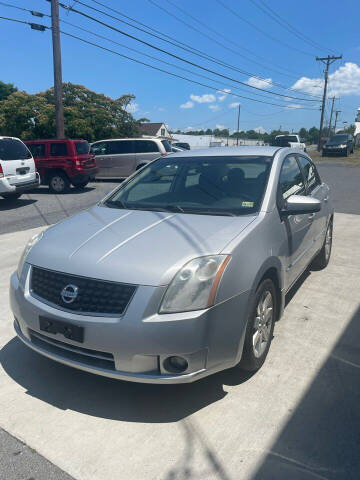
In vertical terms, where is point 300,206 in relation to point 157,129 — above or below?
above

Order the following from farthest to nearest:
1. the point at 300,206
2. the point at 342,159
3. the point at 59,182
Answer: the point at 342,159 < the point at 59,182 < the point at 300,206

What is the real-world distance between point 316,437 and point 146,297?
1310 mm

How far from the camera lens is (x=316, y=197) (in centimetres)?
471

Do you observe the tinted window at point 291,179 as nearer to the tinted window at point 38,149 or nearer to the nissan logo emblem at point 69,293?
the nissan logo emblem at point 69,293

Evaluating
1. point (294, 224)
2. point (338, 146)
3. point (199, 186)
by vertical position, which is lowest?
point (338, 146)

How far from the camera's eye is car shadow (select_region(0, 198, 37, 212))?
10.6 metres

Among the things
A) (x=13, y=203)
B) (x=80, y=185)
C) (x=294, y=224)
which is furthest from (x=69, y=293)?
(x=80, y=185)

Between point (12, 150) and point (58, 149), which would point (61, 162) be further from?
point (12, 150)

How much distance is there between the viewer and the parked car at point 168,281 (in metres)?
2.41

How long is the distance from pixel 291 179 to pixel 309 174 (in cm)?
93

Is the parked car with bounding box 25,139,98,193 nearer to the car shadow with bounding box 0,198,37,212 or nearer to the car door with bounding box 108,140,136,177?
the car shadow with bounding box 0,198,37,212

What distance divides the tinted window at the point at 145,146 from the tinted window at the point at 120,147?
8.6 inches

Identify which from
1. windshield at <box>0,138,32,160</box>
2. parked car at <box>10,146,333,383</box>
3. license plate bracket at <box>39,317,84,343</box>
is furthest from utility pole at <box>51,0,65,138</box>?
license plate bracket at <box>39,317,84,343</box>

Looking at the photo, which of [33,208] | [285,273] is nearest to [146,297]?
[285,273]
